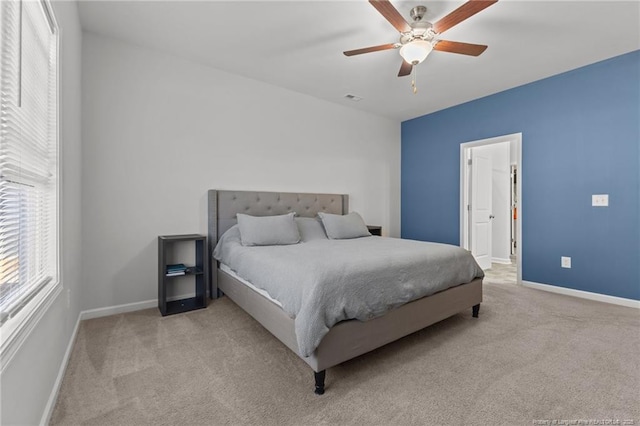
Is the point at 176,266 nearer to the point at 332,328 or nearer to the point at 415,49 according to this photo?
the point at 332,328

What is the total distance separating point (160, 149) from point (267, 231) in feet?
4.77

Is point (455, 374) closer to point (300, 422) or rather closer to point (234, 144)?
point (300, 422)

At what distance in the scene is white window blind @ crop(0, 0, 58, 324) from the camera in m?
1.14

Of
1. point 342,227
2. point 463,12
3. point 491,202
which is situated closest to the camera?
point 463,12

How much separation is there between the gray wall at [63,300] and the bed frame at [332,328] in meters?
1.21

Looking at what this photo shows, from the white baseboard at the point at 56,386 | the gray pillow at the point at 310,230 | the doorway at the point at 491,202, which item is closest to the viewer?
the white baseboard at the point at 56,386

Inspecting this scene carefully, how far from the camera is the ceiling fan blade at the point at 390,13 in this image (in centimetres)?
187

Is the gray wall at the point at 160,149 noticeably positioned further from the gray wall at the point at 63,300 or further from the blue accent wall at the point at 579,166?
the blue accent wall at the point at 579,166

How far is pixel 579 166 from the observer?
11.3ft

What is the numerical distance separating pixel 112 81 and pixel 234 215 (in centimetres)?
179

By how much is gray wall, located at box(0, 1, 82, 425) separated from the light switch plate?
4875 millimetres

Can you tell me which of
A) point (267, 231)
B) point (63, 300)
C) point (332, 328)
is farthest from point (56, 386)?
point (267, 231)

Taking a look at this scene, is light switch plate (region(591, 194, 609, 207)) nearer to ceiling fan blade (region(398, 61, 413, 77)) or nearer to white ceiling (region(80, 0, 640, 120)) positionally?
white ceiling (region(80, 0, 640, 120))

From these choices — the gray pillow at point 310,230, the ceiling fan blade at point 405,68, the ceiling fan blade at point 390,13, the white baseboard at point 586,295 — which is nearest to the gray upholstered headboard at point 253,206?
the gray pillow at point 310,230
